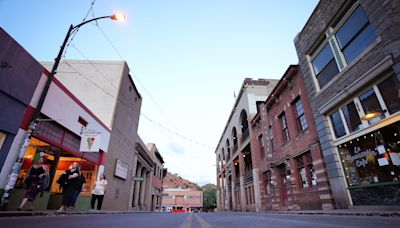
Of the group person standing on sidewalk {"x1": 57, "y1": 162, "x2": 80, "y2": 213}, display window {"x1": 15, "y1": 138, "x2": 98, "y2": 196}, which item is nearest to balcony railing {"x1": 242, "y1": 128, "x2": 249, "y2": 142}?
display window {"x1": 15, "y1": 138, "x2": 98, "y2": 196}

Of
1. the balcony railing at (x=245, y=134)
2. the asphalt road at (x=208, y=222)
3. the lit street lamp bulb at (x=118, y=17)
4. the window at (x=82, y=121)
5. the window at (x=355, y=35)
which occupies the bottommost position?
the asphalt road at (x=208, y=222)

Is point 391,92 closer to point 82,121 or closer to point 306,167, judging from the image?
point 306,167

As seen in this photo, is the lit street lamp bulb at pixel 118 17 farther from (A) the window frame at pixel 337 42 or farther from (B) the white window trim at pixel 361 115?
(B) the white window trim at pixel 361 115

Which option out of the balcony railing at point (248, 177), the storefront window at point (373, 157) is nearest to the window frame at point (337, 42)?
the storefront window at point (373, 157)

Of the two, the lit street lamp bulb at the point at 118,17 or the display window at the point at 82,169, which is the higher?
the lit street lamp bulb at the point at 118,17

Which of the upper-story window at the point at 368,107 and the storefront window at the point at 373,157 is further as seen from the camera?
the upper-story window at the point at 368,107

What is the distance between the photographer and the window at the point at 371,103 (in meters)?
6.46

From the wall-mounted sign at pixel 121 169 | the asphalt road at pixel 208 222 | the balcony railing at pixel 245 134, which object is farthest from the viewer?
the balcony railing at pixel 245 134

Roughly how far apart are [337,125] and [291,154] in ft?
13.3

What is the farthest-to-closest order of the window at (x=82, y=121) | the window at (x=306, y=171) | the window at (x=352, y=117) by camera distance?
1. the window at (x=82, y=121)
2. the window at (x=306, y=171)
3. the window at (x=352, y=117)

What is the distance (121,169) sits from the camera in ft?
57.7

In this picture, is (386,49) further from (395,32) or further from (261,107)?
(261,107)

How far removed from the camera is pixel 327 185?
8.54 m

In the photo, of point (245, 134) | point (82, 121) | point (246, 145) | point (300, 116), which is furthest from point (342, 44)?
point (245, 134)
